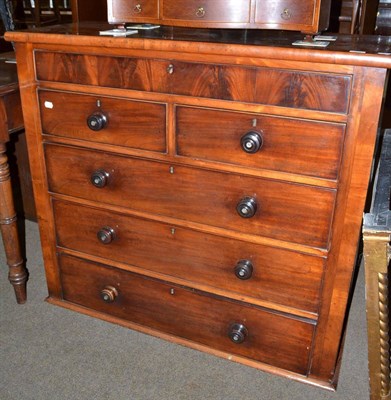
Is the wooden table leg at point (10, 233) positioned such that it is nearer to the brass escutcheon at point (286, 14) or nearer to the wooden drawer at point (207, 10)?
the wooden drawer at point (207, 10)

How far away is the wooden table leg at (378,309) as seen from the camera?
106 cm

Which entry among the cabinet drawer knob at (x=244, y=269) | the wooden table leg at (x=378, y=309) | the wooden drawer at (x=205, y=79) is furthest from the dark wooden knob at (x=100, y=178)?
the wooden table leg at (x=378, y=309)

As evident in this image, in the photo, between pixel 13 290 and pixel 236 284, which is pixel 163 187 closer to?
pixel 236 284

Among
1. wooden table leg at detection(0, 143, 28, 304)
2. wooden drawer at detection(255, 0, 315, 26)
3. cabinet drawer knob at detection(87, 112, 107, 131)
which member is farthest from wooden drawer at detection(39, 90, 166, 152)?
wooden drawer at detection(255, 0, 315, 26)

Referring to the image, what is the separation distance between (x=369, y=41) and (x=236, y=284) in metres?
0.87

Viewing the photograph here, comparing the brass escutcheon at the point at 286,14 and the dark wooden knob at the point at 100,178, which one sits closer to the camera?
the brass escutcheon at the point at 286,14

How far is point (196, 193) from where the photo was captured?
5.08ft

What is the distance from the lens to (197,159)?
1489 millimetres

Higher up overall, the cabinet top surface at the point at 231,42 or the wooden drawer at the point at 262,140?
the cabinet top surface at the point at 231,42

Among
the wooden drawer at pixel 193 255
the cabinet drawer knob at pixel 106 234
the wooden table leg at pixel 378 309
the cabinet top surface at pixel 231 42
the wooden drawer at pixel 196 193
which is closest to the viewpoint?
the wooden table leg at pixel 378 309

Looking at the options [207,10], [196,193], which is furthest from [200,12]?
[196,193]

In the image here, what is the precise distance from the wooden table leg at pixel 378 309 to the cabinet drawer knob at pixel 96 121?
91cm

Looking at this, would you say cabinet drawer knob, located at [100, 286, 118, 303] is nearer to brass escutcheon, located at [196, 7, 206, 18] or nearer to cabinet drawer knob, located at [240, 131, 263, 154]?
cabinet drawer knob, located at [240, 131, 263, 154]

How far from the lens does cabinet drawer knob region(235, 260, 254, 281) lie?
155 cm
